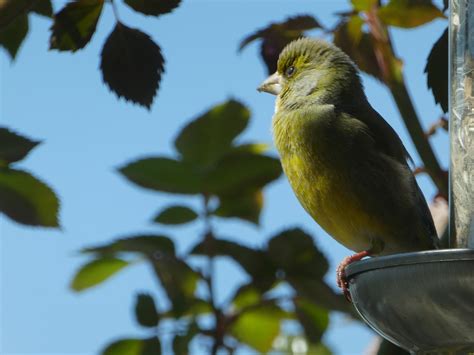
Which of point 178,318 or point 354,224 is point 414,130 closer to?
point 354,224

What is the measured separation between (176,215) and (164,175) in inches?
5.2

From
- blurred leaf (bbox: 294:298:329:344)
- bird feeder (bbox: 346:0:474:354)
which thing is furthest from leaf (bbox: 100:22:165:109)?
blurred leaf (bbox: 294:298:329:344)

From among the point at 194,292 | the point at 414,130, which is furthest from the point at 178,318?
the point at 414,130

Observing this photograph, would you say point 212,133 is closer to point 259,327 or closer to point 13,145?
point 259,327

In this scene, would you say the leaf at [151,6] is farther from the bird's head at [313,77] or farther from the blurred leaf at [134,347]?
the bird's head at [313,77]

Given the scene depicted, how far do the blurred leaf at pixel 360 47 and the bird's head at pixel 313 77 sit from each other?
51 cm

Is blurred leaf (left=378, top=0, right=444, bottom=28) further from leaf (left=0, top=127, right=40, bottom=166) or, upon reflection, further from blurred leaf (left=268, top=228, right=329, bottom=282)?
leaf (left=0, top=127, right=40, bottom=166)

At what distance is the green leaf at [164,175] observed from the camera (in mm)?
2926

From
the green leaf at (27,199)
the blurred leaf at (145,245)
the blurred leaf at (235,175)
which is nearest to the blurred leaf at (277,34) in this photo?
the blurred leaf at (235,175)

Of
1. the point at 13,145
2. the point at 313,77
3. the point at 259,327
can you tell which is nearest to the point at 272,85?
the point at 313,77

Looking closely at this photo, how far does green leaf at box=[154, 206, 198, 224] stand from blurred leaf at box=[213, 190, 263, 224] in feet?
0.25

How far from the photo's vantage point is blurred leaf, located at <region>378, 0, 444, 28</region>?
257 cm

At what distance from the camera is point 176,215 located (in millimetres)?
2980

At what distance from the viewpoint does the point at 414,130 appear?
2510mm
